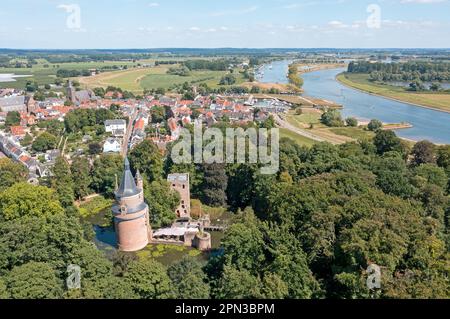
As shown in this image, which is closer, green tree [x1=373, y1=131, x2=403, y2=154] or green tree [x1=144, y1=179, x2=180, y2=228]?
green tree [x1=144, y1=179, x2=180, y2=228]

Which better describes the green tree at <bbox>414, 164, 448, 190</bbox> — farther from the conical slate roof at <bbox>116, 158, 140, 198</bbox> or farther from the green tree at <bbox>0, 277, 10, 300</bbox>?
the green tree at <bbox>0, 277, 10, 300</bbox>

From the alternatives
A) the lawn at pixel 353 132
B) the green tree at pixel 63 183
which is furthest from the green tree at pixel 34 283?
the lawn at pixel 353 132

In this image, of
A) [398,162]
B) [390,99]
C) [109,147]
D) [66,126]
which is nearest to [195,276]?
[398,162]

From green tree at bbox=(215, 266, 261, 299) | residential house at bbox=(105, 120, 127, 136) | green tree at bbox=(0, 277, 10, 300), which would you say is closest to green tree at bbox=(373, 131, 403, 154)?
green tree at bbox=(215, 266, 261, 299)

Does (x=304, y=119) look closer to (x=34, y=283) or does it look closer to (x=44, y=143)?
(x=44, y=143)

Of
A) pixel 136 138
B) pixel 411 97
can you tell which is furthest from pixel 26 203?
pixel 411 97

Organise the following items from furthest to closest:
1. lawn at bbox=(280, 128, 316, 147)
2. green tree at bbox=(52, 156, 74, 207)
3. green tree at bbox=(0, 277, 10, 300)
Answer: lawn at bbox=(280, 128, 316, 147) → green tree at bbox=(52, 156, 74, 207) → green tree at bbox=(0, 277, 10, 300)
